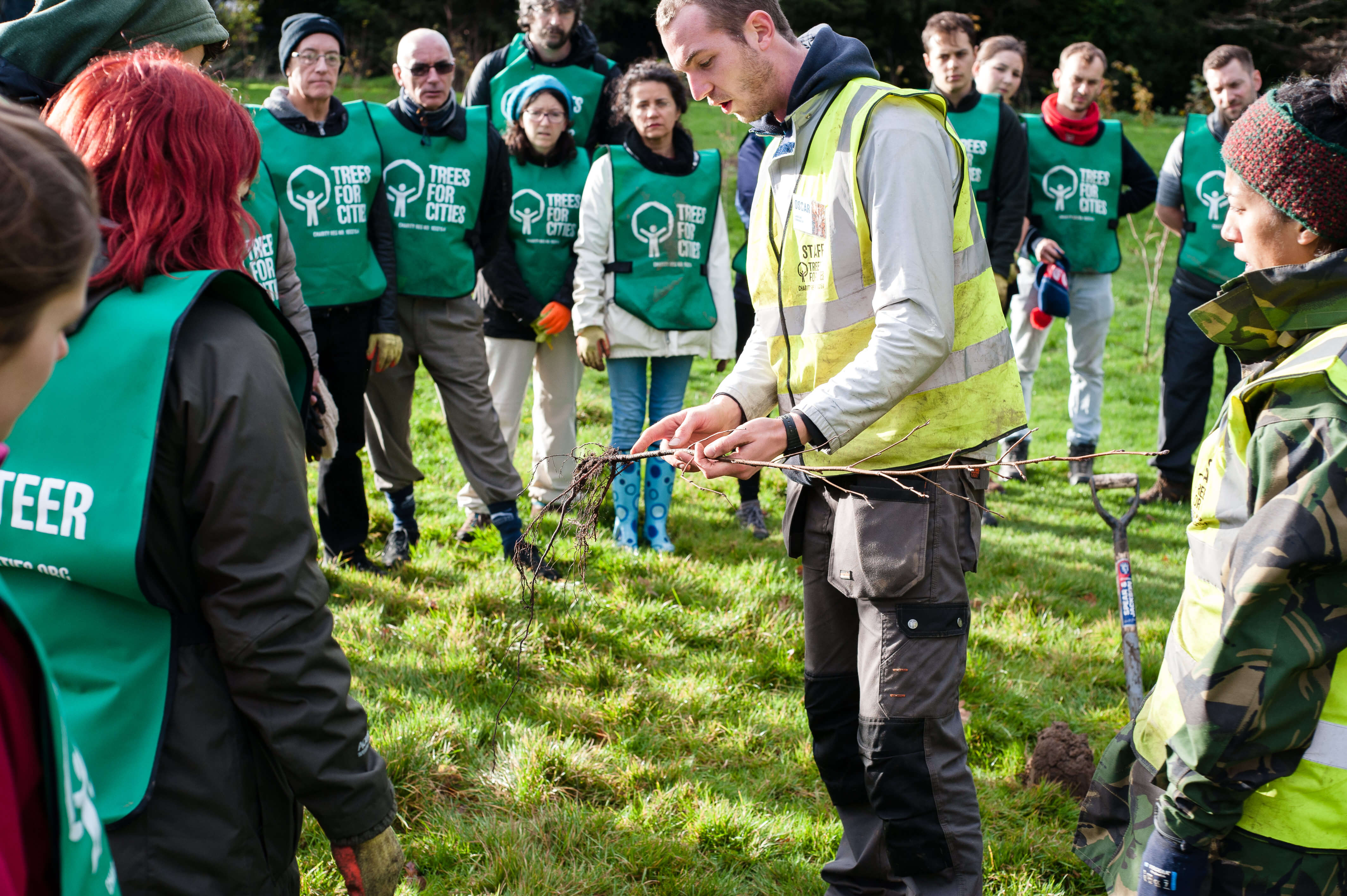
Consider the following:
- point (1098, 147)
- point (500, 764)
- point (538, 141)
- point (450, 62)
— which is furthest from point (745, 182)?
point (500, 764)

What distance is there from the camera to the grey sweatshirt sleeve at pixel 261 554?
1.59m

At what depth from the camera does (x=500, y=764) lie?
3492mm

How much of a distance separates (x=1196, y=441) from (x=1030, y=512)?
54.3 inches

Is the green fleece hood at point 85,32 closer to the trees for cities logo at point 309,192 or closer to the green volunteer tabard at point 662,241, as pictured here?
A: the trees for cities logo at point 309,192

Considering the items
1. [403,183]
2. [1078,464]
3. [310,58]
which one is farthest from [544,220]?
[1078,464]

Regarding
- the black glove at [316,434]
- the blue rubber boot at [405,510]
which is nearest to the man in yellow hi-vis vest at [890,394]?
the black glove at [316,434]

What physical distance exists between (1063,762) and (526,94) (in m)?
4.28

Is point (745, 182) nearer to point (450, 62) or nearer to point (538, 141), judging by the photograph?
point (538, 141)

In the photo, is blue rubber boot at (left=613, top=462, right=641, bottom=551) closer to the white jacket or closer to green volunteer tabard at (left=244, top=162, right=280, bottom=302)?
the white jacket

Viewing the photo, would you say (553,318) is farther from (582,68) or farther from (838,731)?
(838,731)

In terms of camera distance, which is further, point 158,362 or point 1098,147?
point 1098,147

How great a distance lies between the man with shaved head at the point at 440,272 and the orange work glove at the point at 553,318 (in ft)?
0.75

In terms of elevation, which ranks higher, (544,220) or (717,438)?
(544,220)

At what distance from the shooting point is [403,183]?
205 inches
